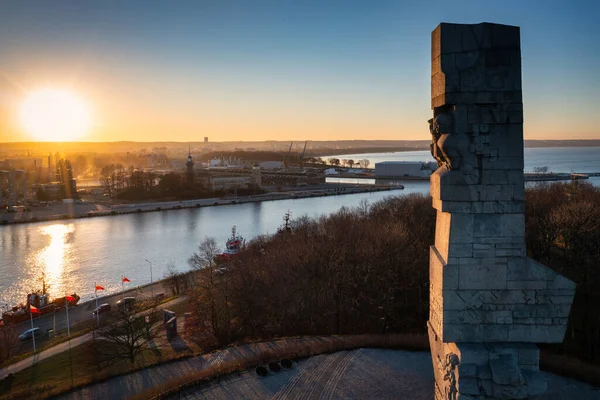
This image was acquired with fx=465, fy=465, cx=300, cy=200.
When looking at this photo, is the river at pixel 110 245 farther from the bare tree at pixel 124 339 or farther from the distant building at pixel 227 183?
the distant building at pixel 227 183

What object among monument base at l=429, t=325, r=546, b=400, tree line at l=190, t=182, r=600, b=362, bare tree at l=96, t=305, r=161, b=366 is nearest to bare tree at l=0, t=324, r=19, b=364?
bare tree at l=96, t=305, r=161, b=366

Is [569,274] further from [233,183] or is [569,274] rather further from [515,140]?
[233,183]

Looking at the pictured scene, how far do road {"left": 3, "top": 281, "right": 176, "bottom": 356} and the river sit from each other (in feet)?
2.45

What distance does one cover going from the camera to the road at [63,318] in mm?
10445

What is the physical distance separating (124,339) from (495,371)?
25.3 feet

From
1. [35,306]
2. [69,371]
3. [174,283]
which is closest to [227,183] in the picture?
[174,283]

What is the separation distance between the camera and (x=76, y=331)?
1071 centimetres

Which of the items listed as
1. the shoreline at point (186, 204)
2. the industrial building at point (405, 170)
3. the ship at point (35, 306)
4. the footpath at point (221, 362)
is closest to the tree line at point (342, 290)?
the footpath at point (221, 362)

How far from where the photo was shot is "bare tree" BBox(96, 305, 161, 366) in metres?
8.73

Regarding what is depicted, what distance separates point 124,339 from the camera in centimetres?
895

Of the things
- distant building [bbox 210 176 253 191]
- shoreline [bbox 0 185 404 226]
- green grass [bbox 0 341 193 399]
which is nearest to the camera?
green grass [bbox 0 341 193 399]

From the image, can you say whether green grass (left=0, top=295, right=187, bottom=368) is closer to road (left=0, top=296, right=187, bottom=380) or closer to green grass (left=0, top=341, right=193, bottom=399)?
road (left=0, top=296, right=187, bottom=380)

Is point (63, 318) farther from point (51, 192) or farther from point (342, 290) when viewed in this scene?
point (51, 192)

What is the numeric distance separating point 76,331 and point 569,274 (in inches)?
457
